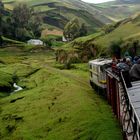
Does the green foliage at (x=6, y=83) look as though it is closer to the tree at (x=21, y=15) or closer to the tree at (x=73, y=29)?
the tree at (x=73, y=29)

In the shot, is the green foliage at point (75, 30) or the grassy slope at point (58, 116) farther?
the green foliage at point (75, 30)

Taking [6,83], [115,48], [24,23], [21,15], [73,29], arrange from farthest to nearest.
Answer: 1. [24,23]
2. [21,15]
3. [73,29]
4. [115,48]
5. [6,83]

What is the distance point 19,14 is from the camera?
559 ft

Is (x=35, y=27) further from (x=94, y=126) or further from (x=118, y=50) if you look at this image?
(x=94, y=126)

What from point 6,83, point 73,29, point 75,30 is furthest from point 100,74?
point 73,29

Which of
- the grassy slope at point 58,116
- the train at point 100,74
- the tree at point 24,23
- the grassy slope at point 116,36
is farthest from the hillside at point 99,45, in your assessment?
the tree at point 24,23

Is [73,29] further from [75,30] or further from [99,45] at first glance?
[99,45]

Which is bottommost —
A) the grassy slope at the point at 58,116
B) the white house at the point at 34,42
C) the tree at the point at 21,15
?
the white house at the point at 34,42

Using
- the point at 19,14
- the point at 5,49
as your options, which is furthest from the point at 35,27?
the point at 5,49

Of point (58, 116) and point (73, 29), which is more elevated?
point (73, 29)

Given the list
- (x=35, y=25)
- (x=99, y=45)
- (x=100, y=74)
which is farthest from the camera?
(x=35, y=25)

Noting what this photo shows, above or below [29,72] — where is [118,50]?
above

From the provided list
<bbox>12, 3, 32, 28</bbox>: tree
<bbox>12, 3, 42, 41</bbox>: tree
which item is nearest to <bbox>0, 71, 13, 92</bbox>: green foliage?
<bbox>12, 3, 42, 41</bbox>: tree

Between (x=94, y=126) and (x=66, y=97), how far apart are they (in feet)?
48.4
